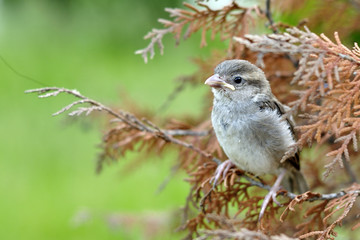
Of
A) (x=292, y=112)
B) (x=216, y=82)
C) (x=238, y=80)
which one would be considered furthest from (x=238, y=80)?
(x=292, y=112)

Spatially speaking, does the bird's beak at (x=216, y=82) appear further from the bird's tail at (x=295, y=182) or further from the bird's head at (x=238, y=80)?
the bird's tail at (x=295, y=182)

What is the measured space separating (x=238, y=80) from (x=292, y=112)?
0.84 m

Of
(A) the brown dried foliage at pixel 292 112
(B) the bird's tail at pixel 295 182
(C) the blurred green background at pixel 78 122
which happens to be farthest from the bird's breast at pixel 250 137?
(C) the blurred green background at pixel 78 122

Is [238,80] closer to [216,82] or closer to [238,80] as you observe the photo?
[238,80]

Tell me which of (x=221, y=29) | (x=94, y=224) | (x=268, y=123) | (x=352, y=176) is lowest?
(x=94, y=224)

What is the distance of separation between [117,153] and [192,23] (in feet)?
2.99

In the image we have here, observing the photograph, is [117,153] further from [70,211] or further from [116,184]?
[116,184]

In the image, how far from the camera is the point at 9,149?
7141mm

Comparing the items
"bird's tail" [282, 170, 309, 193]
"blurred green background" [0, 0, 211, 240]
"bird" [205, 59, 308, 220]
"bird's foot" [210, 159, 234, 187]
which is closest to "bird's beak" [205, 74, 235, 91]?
"bird" [205, 59, 308, 220]

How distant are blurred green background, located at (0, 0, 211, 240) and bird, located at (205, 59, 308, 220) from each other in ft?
3.79

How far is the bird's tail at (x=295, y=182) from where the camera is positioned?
124 inches

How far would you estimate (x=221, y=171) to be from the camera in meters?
2.76

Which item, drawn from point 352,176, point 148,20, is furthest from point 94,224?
point 148,20

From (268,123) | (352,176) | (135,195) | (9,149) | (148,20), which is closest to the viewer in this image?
(268,123)
